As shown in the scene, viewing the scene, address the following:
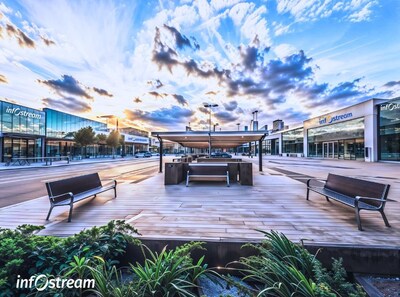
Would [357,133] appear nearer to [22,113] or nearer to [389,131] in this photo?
[389,131]

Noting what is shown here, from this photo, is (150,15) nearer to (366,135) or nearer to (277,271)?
(277,271)

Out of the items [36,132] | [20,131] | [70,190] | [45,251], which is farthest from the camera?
[36,132]

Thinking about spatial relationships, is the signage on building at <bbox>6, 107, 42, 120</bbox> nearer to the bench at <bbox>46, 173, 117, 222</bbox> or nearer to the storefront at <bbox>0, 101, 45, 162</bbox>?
the storefront at <bbox>0, 101, 45, 162</bbox>

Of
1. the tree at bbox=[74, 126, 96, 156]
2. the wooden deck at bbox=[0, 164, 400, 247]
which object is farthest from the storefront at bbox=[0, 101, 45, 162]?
the wooden deck at bbox=[0, 164, 400, 247]

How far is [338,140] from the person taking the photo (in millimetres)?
27266

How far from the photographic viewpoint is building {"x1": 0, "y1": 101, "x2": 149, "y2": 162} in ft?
77.1

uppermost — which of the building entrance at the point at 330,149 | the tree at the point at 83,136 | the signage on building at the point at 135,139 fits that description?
the signage on building at the point at 135,139

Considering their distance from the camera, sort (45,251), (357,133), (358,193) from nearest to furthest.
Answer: (45,251), (358,193), (357,133)

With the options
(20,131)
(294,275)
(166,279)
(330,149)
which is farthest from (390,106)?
(20,131)

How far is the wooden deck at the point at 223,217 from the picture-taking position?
9.75 feet

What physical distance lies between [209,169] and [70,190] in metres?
5.10

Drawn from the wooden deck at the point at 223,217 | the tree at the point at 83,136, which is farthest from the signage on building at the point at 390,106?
the tree at the point at 83,136

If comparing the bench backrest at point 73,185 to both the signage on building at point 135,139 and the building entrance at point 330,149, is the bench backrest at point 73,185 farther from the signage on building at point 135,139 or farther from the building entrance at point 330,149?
the signage on building at point 135,139

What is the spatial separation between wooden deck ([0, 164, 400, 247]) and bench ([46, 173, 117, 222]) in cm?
38
